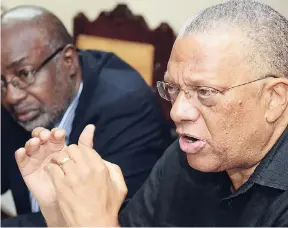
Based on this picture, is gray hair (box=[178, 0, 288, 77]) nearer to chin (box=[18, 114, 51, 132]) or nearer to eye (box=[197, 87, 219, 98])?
eye (box=[197, 87, 219, 98])

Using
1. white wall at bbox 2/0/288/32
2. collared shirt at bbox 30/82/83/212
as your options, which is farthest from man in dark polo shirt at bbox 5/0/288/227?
collared shirt at bbox 30/82/83/212

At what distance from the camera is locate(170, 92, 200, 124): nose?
39.0 inches

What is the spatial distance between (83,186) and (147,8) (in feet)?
4.31

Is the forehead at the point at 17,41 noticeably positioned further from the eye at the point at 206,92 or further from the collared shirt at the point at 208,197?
the eye at the point at 206,92

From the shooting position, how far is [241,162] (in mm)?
1044

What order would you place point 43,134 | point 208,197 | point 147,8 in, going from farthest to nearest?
point 147,8 < point 208,197 < point 43,134

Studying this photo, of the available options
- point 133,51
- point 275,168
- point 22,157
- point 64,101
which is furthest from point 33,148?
point 133,51

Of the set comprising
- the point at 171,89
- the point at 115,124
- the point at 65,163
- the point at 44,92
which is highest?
the point at 171,89

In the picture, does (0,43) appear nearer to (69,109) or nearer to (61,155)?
(69,109)

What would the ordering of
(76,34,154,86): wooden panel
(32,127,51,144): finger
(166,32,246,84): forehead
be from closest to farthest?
(166,32,246,84): forehead < (32,127,51,144): finger < (76,34,154,86): wooden panel

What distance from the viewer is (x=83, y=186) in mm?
955

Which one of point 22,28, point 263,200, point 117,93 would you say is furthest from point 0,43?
point 263,200

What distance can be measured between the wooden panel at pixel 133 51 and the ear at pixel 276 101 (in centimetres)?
108

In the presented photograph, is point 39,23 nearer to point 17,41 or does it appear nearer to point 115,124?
point 17,41
